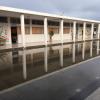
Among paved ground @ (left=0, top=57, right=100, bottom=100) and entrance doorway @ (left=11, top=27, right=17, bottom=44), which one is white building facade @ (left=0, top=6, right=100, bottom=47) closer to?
entrance doorway @ (left=11, top=27, right=17, bottom=44)

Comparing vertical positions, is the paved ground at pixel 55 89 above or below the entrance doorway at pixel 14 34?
below

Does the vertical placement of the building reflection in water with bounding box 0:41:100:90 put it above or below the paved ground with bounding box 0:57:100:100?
above

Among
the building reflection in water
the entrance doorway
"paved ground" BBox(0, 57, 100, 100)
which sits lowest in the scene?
"paved ground" BBox(0, 57, 100, 100)

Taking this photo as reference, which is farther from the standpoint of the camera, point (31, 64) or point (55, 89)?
point (31, 64)

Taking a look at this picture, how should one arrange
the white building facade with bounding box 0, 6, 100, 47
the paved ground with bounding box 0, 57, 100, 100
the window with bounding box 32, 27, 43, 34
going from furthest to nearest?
the window with bounding box 32, 27, 43, 34
the white building facade with bounding box 0, 6, 100, 47
the paved ground with bounding box 0, 57, 100, 100

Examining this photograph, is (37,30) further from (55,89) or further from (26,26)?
(55,89)

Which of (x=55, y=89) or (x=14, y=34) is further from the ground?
(x=14, y=34)

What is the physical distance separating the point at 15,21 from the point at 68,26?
1212cm

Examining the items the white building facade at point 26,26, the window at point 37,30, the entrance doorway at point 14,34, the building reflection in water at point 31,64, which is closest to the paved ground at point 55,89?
the building reflection in water at point 31,64

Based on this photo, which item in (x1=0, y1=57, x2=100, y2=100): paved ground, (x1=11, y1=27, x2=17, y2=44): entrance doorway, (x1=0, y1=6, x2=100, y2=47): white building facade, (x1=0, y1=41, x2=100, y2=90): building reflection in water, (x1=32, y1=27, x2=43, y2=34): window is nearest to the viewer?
(x1=0, y1=57, x2=100, y2=100): paved ground

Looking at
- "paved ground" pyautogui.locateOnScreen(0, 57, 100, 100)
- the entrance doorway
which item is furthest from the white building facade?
"paved ground" pyautogui.locateOnScreen(0, 57, 100, 100)

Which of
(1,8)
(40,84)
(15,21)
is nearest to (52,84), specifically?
(40,84)

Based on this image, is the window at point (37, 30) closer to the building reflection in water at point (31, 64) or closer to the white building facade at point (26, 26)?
the white building facade at point (26, 26)

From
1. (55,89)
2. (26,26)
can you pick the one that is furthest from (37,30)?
(55,89)
